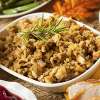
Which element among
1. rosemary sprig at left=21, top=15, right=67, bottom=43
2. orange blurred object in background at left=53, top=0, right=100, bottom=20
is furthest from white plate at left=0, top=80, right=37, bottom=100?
orange blurred object in background at left=53, top=0, right=100, bottom=20

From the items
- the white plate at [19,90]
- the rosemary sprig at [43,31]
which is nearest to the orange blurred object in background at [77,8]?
the rosemary sprig at [43,31]

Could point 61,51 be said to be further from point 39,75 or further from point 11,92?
point 11,92

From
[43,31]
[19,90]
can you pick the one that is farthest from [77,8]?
[19,90]

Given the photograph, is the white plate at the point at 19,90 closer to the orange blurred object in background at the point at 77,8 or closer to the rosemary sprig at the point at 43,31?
the rosemary sprig at the point at 43,31

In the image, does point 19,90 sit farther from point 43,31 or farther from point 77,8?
point 77,8

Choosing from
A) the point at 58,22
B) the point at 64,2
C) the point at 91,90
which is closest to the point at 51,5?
the point at 64,2

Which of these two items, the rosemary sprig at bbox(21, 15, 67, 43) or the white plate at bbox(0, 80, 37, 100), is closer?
the white plate at bbox(0, 80, 37, 100)

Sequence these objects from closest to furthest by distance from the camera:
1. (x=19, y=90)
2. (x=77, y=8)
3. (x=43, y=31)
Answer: (x=19, y=90) → (x=43, y=31) → (x=77, y=8)

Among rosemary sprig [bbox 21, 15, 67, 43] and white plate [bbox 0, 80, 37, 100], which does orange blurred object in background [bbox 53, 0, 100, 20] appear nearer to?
rosemary sprig [bbox 21, 15, 67, 43]
